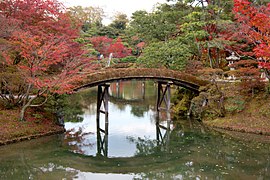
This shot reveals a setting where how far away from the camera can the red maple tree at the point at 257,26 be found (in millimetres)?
16719

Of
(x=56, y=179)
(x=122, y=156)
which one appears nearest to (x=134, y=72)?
(x=122, y=156)

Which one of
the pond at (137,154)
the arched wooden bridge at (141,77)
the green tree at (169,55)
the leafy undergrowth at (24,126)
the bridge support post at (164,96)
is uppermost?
the green tree at (169,55)

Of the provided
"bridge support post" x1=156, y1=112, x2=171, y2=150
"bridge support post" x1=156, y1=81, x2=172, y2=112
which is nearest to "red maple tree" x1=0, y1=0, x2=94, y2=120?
"bridge support post" x1=156, y1=112, x2=171, y2=150

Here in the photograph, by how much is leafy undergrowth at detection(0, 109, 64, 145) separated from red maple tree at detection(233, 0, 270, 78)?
12.4 m

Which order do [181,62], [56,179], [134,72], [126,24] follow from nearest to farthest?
[56,179], [134,72], [181,62], [126,24]

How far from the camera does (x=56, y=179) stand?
10.9 m

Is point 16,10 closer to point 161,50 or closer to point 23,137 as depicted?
point 23,137

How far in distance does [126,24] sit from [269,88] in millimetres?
46449

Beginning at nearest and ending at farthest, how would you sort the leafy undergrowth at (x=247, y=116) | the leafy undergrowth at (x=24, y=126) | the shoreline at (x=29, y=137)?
1. the shoreline at (x=29, y=137)
2. the leafy undergrowth at (x=24, y=126)
3. the leafy undergrowth at (x=247, y=116)

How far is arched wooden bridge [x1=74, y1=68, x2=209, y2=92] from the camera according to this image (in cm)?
1816

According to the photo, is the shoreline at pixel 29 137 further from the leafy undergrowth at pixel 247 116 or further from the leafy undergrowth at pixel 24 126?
the leafy undergrowth at pixel 247 116

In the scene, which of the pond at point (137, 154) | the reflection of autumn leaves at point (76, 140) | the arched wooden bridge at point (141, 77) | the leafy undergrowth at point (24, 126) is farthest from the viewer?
the arched wooden bridge at point (141, 77)

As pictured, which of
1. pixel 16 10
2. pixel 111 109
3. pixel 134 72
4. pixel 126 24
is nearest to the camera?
pixel 16 10

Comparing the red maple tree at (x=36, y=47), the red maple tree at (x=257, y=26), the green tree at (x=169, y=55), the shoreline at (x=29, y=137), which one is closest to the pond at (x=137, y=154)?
the shoreline at (x=29, y=137)
